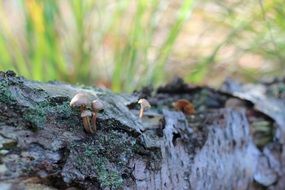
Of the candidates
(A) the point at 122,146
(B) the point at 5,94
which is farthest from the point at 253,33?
(B) the point at 5,94

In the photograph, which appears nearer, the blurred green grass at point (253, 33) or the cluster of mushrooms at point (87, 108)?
the cluster of mushrooms at point (87, 108)

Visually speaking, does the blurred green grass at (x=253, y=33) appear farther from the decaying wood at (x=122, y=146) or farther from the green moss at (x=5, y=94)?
the green moss at (x=5, y=94)

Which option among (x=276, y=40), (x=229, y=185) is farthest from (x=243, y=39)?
(x=229, y=185)

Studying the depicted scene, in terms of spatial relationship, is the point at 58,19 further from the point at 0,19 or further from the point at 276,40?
the point at 276,40

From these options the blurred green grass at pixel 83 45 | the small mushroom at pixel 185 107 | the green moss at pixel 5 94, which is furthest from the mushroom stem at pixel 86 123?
the blurred green grass at pixel 83 45

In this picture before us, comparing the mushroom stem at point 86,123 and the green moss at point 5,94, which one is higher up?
the green moss at point 5,94

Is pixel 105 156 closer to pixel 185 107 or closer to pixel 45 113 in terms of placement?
pixel 45 113

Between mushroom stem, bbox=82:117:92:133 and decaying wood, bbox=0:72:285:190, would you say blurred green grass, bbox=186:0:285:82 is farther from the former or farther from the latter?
mushroom stem, bbox=82:117:92:133
